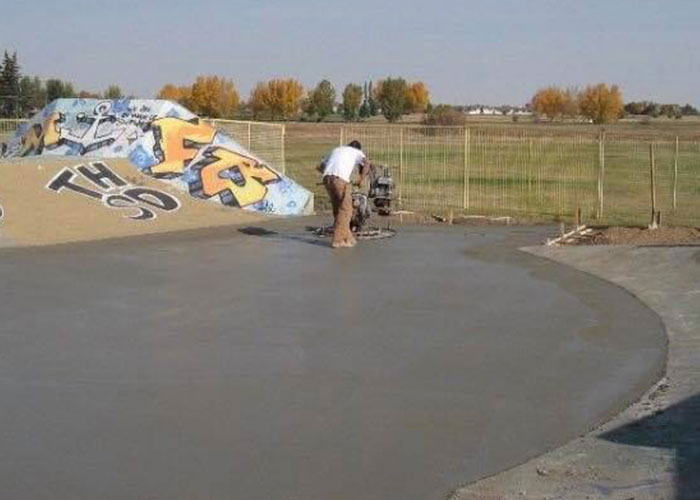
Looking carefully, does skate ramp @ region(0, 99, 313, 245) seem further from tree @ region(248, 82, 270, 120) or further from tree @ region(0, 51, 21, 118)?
tree @ region(248, 82, 270, 120)

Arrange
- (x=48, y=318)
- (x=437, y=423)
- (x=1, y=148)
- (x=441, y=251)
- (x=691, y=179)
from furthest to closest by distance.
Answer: (x=691, y=179) < (x=1, y=148) < (x=441, y=251) < (x=48, y=318) < (x=437, y=423)

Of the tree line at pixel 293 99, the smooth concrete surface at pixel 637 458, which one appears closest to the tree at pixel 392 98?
the tree line at pixel 293 99

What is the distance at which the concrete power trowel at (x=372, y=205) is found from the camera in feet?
63.6

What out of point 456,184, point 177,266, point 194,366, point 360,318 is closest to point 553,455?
point 194,366

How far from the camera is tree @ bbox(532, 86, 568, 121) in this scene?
143875 millimetres

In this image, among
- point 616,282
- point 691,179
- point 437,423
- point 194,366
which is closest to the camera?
point 437,423

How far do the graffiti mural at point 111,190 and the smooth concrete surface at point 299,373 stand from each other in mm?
6119

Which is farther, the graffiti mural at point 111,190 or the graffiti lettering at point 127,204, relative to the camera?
the graffiti mural at point 111,190

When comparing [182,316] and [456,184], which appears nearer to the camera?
[182,316]

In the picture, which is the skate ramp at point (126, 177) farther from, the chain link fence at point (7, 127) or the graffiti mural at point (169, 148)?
the chain link fence at point (7, 127)

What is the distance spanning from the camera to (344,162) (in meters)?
18.1

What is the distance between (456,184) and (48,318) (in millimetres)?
23838

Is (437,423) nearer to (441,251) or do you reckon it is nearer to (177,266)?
(177,266)

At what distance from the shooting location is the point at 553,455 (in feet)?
21.7
